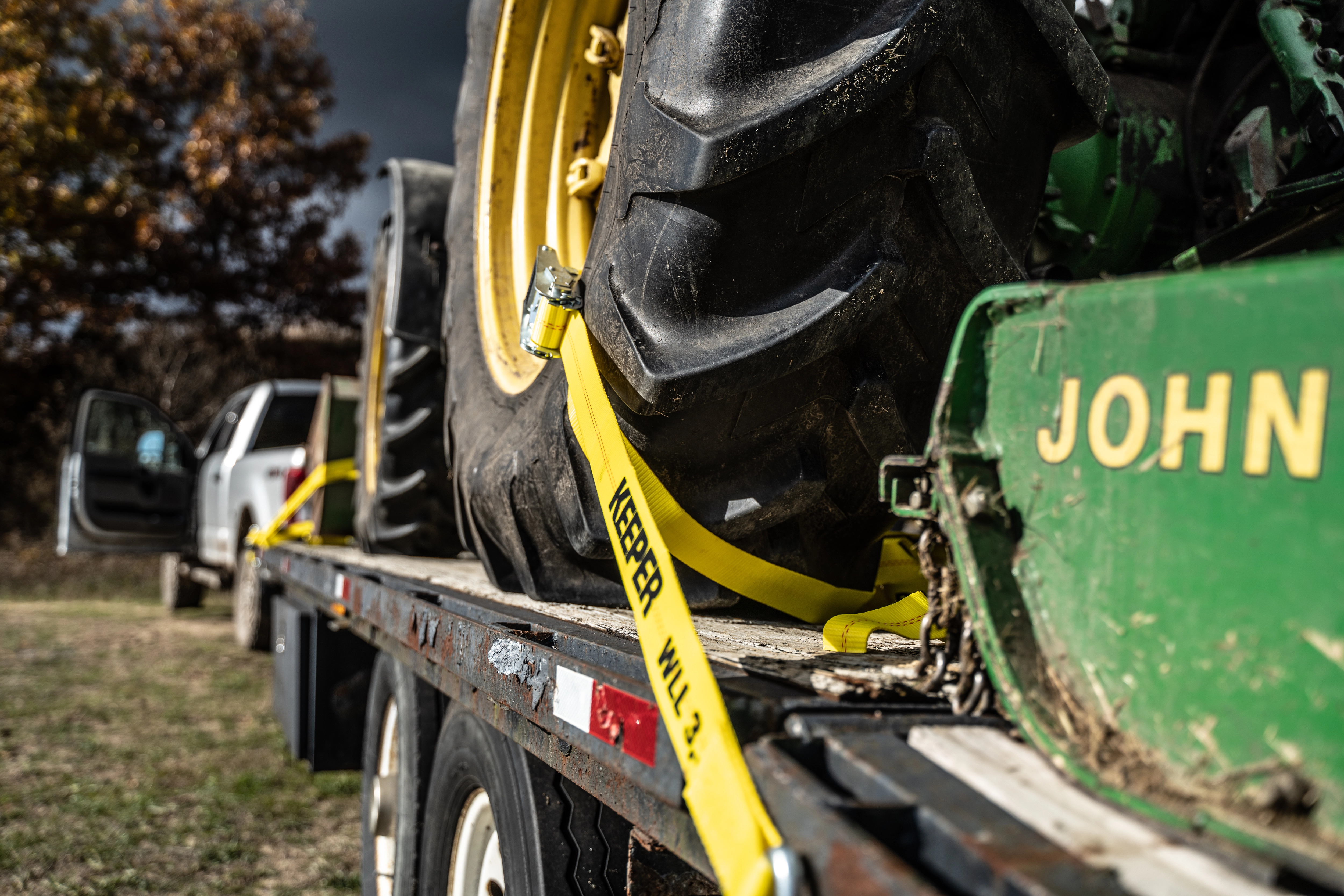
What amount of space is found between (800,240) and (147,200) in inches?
499

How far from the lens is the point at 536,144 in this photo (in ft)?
7.11

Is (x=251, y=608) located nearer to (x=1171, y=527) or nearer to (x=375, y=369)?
(x=375, y=369)

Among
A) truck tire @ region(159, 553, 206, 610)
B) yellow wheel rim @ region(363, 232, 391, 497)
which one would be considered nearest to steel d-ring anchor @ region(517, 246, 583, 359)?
yellow wheel rim @ region(363, 232, 391, 497)

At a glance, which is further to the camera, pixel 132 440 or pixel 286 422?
pixel 132 440

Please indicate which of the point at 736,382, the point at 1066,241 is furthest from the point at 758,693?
the point at 1066,241

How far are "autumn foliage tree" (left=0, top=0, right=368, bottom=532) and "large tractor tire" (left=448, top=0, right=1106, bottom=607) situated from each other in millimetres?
11809

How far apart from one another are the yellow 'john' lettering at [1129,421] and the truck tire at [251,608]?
6019 millimetres

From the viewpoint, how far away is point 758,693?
0.90 m

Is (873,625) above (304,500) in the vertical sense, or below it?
below

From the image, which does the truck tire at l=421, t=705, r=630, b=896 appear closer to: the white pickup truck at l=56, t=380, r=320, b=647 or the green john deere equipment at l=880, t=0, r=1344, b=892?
the green john deere equipment at l=880, t=0, r=1344, b=892

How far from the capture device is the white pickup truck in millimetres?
6410

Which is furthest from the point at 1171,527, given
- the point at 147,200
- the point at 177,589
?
the point at 147,200

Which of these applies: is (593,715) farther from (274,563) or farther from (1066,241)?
(274,563)

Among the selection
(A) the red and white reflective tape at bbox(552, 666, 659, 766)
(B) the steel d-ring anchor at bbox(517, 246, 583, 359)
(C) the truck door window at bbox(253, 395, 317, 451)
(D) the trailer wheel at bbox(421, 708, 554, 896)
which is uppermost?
(C) the truck door window at bbox(253, 395, 317, 451)
